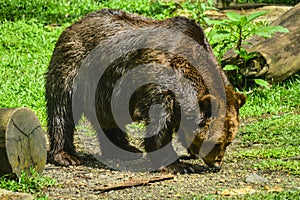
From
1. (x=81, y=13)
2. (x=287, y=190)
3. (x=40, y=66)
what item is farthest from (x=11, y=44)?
(x=287, y=190)

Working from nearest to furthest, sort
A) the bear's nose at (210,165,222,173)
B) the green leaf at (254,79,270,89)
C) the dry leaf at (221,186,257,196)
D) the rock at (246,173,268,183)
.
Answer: the dry leaf at (221,186,257,196) → the rock at (246,173,268,183) → the bear's nose at (210,165,222,173) → the green leaf at (254,79,270,89)

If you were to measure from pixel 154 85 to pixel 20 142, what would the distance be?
4.74 feet

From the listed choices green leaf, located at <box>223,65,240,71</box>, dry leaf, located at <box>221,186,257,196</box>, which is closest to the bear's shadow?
dry leaf, located at <box>221,186,257,196</box>

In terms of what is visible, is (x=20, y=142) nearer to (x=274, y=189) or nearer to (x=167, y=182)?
(x=167, y=182)

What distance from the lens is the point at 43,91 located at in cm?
1088

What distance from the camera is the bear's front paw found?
740 cm

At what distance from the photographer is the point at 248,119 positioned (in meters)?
9.60

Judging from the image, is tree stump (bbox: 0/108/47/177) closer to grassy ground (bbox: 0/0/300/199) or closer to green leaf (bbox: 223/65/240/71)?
grassy ground (bbox: 0/0/300/199)

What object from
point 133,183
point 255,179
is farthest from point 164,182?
point 255,179

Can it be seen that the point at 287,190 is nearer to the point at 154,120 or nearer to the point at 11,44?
the point at 154,120

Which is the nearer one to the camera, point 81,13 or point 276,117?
point 276,117

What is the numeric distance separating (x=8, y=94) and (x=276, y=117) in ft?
13.5

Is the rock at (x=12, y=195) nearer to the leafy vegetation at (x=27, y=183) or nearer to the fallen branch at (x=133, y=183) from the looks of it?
the leafy vegetation at (x=27, y=183)

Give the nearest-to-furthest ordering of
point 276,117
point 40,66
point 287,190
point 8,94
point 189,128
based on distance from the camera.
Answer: point 287,190 → point 189,128 → point 276,117 → point 8,94 → point 40,66
